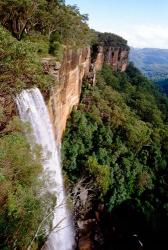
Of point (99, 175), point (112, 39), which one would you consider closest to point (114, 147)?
point (99, 175)

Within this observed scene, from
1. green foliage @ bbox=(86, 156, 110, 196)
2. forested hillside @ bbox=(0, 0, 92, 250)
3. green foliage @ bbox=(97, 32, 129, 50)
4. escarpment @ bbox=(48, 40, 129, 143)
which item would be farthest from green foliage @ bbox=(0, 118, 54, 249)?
green foliage @ bbox=(97, 32, 129, 50)

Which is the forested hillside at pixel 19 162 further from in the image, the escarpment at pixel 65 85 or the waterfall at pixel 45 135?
the escarpment at pixel 65 85

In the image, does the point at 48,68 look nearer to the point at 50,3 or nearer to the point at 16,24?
the point at 16,24

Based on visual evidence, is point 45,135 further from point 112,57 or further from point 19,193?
point 112,57

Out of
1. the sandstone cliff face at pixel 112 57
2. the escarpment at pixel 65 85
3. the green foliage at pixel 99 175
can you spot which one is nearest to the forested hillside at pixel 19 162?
the escarpment at pixel 65 85

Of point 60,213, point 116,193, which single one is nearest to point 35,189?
point 60,213
